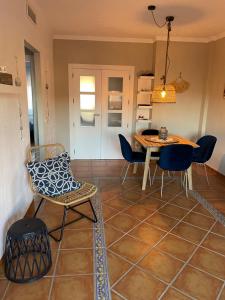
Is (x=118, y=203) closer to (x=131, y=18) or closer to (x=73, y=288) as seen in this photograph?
(x=73, y=288)

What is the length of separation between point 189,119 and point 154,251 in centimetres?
341

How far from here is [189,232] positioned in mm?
2426

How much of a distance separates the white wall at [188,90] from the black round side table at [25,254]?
3.50 m

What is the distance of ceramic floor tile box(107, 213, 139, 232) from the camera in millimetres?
2500

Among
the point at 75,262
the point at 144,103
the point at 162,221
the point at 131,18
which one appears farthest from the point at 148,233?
the point at 144,103

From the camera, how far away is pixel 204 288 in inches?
67.8

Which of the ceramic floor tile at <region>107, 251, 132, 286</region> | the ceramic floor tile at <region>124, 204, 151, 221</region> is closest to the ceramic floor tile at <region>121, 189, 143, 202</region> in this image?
the ceramic floor tile at <region>124, 204, 151, 221</region>

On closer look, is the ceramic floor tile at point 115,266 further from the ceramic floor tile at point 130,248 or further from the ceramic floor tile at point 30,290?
the ceramic floor tile at point 30,290

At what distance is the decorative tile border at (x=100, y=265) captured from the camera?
166 cm

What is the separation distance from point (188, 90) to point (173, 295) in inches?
158

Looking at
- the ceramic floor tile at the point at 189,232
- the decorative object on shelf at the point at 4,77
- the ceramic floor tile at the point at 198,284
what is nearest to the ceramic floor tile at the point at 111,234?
the ceramic floor tile at the point at 189,232

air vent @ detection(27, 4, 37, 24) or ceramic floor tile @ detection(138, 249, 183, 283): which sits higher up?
air vent @ detection(27, 4, 37, 24)

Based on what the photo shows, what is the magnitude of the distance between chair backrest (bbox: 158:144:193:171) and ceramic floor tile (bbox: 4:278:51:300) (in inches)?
81.1

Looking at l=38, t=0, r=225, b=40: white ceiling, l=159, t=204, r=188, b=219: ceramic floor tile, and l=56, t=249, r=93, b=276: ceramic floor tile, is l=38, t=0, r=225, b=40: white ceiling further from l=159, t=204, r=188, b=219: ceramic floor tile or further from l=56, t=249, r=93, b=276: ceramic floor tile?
l=56, t=249, r=93, b=276: ceramic floor tile
